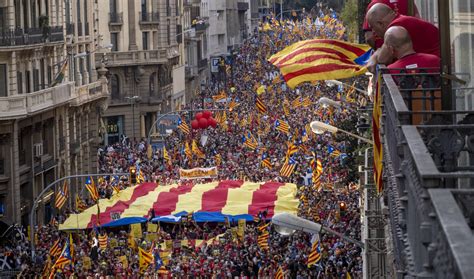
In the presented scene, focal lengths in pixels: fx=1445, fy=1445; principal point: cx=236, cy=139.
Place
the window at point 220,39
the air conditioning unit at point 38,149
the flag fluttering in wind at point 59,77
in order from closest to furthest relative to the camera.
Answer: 1. the air conditioning unit at point 38,149
2. the flag fluttering in wind at point 59,77
3. the window at point 220,39

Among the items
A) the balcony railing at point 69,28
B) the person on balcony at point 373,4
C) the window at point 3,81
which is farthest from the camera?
the balcony railing at point 69,28

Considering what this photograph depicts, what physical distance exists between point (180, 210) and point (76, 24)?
24.4 meters

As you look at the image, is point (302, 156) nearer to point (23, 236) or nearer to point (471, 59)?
point (23, 236)

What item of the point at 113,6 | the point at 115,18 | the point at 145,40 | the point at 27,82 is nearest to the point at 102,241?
the point at 27,82

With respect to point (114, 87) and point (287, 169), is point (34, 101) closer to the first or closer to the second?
point (287, 169)

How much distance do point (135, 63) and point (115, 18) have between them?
3593 mm

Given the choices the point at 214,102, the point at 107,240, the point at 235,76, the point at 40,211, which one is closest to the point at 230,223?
the point at 107,240

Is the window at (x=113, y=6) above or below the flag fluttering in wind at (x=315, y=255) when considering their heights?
above

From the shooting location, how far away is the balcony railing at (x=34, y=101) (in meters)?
53.1

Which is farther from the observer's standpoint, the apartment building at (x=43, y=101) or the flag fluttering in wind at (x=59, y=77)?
the flag fluttering in wind at (x=59, y=77)

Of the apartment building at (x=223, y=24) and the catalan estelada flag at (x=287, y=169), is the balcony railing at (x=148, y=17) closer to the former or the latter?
the catalan estelada flag at (x=287, y=169)

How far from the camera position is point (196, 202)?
4772 cm

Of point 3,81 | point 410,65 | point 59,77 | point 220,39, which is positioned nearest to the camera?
point 410,65

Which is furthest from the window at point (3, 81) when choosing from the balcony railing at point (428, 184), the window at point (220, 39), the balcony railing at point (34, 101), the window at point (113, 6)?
the window at point (220, 39)
